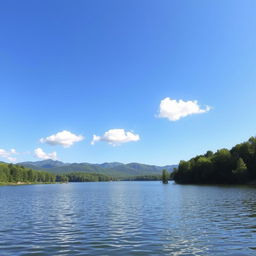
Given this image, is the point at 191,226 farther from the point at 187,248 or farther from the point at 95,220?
the point at 95,220

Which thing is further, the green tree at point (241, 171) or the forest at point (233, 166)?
the forest at point (233, 166)

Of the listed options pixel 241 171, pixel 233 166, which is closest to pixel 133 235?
pixel 241 171

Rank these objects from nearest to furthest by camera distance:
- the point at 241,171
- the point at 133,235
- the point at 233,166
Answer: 1. the point at 133,235
2. the point at 241,171
3. the point at 233,166

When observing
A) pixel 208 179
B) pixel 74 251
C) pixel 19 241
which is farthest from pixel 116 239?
pixel 208 179

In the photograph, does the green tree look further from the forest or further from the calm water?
the calm water

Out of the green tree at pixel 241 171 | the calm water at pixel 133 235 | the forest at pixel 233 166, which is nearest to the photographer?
the calm water at pixel 133 235

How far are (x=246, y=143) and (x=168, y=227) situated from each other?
151192 millimetres

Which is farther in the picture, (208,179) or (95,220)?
(208,179)

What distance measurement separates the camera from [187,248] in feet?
79.7

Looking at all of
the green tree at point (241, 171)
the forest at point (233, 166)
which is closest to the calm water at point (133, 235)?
the green tree at point (241, 171)

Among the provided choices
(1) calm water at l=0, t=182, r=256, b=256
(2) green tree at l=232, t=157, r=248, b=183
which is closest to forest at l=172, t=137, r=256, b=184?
(2) green tree at l=232, t=157, r=248, b=183

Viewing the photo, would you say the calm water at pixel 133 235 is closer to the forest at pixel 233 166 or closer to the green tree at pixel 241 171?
the green tree at pixel 241 171

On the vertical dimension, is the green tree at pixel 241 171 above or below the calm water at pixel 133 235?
above

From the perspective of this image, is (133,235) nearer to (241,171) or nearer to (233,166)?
(241,171)
